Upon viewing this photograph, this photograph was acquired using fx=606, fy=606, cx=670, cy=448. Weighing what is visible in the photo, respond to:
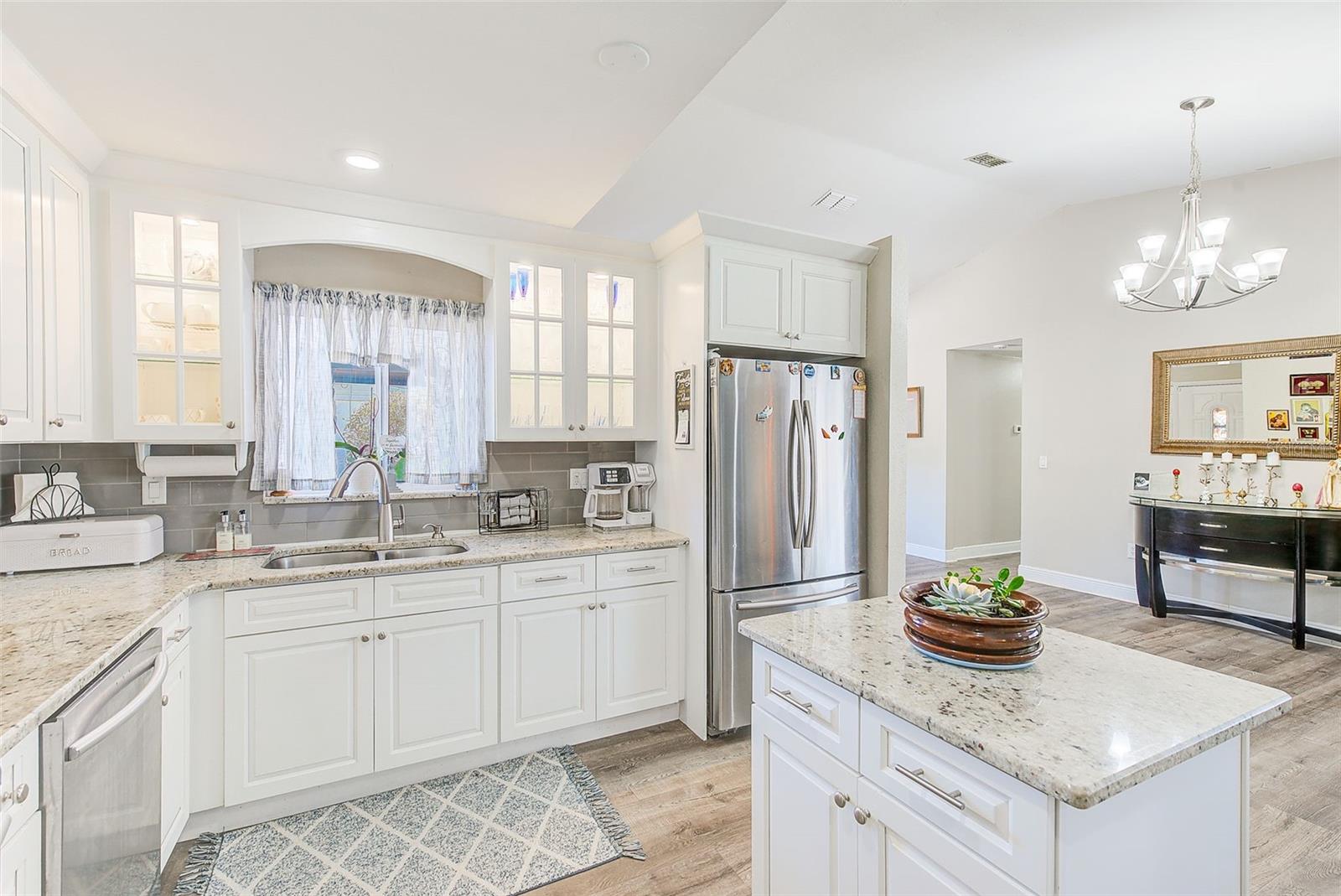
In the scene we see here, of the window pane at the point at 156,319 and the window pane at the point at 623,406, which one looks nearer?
the window pane at the point at 156,319

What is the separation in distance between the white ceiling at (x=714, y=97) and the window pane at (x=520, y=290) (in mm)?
254

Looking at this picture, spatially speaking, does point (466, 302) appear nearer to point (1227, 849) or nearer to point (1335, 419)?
point (1227, 849)

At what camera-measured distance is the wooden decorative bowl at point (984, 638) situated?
1293 millimetres

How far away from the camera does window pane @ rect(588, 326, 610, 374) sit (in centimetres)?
309

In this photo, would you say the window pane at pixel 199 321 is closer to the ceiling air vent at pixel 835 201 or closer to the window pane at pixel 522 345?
the window pane at pixel 522 345

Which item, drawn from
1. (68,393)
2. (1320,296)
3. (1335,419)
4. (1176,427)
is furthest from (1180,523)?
(68,393)

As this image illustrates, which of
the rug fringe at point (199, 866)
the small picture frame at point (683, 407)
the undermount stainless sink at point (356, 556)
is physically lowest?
the rug fringe at point (199, 866)

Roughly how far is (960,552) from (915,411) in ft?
5.36

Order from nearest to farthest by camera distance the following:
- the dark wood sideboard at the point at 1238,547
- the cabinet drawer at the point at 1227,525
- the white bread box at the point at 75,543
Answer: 1. the white bread box at the point at 75,543
2. the dark wood sideboard at the point at 1238,547
3. the cabinet drawer at the point at 1227,525

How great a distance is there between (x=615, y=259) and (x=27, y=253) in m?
2.14

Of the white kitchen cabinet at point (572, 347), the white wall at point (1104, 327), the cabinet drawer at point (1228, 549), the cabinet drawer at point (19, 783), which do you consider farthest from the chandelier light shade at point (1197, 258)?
the cabinet drawer at point (19, 783)

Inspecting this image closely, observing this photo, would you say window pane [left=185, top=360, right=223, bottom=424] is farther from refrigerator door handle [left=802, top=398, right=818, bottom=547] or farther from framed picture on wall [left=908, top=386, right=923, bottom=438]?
framed picture on wall [left=908, top=386, right=923, bottom=438]

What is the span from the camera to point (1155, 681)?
4.19 feet

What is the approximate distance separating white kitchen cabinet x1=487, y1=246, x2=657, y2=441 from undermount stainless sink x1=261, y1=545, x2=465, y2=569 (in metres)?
0.60
